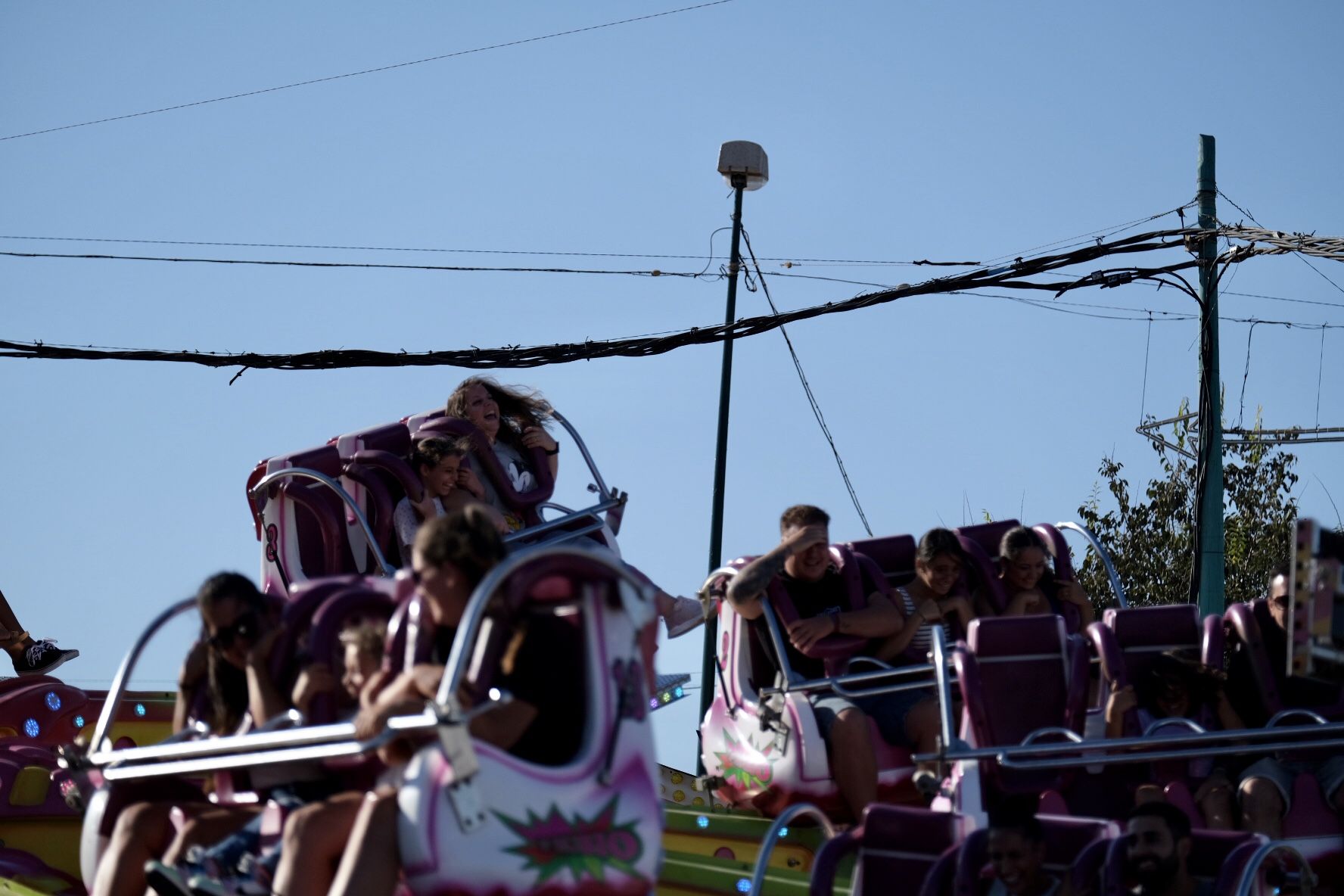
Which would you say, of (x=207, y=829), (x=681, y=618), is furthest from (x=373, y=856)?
(x=681, y=618)

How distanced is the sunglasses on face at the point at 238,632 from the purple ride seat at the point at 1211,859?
2393 millimetres

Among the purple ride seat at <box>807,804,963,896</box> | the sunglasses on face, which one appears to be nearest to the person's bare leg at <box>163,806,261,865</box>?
the sunglasses on face

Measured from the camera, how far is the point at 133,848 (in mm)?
5109

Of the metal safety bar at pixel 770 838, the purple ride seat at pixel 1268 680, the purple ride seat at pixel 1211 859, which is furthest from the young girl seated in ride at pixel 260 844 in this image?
the purple ride seat at pixel 1268 680

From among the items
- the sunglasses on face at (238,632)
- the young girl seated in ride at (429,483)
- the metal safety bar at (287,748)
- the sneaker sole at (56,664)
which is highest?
the young girl seated in ride at (429,483)

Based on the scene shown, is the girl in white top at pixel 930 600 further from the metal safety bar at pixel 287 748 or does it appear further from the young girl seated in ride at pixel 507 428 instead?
the metal safety bar at pixel 287 748

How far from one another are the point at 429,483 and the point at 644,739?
427 centimetres

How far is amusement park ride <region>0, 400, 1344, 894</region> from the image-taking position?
4379 mm

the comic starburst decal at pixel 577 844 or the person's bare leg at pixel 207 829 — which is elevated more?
the comic starburst decal at pixel 577 844

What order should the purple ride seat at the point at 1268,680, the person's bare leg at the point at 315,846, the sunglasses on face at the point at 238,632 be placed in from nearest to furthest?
the person's bare leg at the point at 315,846 < the sunglasses on face at the point at 238,632 < the purple ride seat at the point at 1268,680

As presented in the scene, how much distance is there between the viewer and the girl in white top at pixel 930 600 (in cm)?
752

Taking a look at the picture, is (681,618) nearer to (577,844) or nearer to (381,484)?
(381,484)

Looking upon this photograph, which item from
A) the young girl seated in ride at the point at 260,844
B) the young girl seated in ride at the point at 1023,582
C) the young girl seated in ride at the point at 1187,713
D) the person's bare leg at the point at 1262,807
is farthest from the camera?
the young girl seated in ride at the point at 1023,582

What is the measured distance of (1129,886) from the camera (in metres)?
5.12
